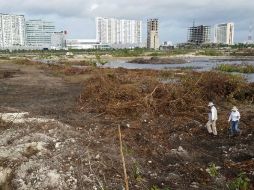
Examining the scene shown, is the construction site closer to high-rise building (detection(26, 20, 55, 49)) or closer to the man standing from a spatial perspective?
the man standing

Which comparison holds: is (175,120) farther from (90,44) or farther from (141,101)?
(90,44)

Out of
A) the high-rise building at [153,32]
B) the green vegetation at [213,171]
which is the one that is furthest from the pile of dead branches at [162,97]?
the high-rise building at [153,32]

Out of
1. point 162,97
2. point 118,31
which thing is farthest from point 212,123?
point 118,31

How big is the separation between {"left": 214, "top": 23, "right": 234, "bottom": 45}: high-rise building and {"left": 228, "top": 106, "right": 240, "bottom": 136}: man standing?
17389 cm

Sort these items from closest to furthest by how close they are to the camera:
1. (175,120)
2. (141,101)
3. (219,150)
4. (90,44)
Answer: (219,150) < (175,120) < (141,101) < (90,44)

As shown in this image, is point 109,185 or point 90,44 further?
point 90,44

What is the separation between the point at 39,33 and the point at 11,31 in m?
13.8

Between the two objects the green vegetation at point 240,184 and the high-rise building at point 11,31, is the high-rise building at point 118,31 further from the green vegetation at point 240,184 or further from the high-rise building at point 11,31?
the green vegetation at point 240,184

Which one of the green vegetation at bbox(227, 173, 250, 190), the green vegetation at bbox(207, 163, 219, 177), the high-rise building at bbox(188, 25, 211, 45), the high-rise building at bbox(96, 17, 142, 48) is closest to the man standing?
the green vegetation at bbox(207, 163, 219, 177)

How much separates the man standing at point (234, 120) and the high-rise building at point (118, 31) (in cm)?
16348

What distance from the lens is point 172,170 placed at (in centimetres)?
877

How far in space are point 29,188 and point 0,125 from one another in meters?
4.43

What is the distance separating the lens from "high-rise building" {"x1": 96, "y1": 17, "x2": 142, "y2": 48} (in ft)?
588

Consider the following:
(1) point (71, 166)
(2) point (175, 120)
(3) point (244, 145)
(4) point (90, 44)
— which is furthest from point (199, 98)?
(4) point (90, 44)
